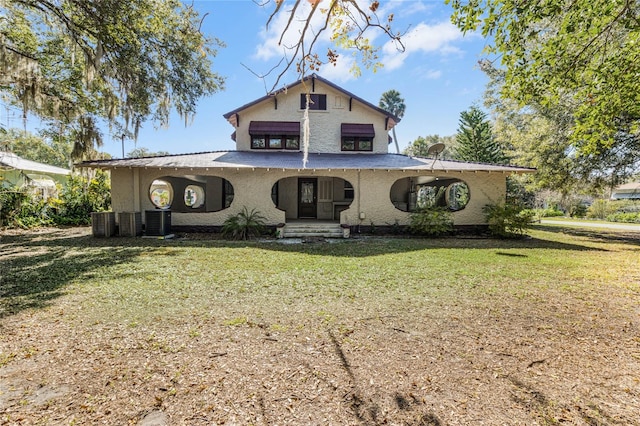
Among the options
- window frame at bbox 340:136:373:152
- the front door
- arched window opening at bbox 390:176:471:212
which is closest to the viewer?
window frame at bbox 340:136:373:152

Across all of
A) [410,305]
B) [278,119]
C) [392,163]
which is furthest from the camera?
[278,119]

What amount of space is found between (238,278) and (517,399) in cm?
491

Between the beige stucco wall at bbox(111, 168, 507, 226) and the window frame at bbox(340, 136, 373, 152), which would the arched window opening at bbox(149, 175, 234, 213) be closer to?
the beige stucco wall at bbox(111, 168, 507, 226)

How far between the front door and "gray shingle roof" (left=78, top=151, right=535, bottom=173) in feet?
6.10

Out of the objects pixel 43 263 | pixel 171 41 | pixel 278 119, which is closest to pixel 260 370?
pixel 43 263

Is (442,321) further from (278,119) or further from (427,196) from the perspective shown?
(427,196)

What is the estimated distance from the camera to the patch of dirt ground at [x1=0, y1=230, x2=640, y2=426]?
7.43 feet

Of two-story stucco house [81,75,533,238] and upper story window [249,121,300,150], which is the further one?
upper story window [249,121,300,150]

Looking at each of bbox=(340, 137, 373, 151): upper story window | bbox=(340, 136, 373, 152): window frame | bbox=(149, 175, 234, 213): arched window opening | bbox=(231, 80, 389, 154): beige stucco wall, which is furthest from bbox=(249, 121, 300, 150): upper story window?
bbox=(149, 175, 234, 213): arched window opening

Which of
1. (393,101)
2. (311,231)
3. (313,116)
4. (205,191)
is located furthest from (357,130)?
(393,101)

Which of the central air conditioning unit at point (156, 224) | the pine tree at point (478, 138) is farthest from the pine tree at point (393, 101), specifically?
the central air conditioning unit at point (156, 224)

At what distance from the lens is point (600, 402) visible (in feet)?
7.92

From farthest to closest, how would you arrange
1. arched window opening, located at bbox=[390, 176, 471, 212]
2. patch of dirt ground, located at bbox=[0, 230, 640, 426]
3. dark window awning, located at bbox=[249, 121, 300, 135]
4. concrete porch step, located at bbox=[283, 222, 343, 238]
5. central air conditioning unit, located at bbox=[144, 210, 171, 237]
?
arched window opening, located at bbox=[390, 176, 471, 212], dark window awning, located at bbox=[249, 121, 300, 135], concrete porch step, located at bbox=[283, 222, 343, 238], central air conditioning unit, located at bbox=[144, 210, 171, 237], patch of dirt ground, located at bbox=[0, 230, 640, 426]

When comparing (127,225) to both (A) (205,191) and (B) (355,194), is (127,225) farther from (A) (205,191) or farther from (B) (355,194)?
(B) (355,194)
